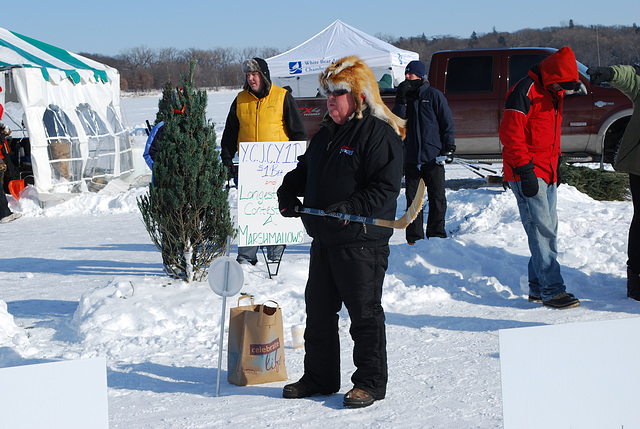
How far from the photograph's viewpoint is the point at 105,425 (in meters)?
2.02

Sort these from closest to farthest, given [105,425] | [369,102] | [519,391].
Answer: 1. [105,425]
2. [519,391]
3. [369,102]

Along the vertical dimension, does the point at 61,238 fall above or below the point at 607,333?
below

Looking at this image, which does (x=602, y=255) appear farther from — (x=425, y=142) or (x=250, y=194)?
(x=250, y=194)

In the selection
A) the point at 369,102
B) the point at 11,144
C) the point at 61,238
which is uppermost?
the point at 369,102

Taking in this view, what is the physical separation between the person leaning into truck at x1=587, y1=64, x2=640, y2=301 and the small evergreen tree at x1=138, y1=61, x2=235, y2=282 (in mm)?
3078

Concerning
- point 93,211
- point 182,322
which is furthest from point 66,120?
point 182,322

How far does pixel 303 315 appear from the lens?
18.4 ft

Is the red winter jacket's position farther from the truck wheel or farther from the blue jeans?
the truck wheel

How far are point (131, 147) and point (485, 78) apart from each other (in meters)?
8.01

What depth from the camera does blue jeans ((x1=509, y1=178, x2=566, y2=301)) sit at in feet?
17.7

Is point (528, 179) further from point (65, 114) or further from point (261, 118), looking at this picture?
point (65, 114)

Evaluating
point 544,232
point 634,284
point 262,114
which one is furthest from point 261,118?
point 634,284

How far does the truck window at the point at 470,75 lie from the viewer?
11.8 m

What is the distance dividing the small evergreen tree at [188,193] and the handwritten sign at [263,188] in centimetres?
17
